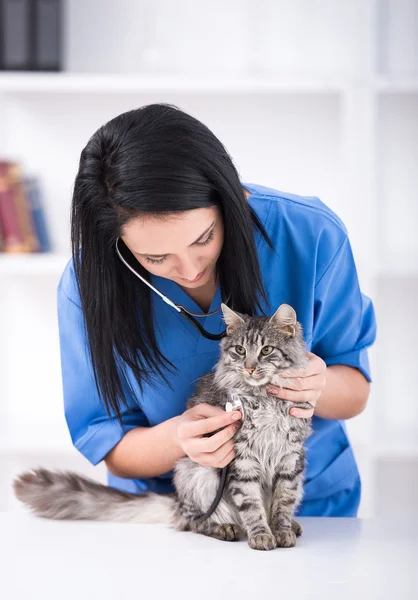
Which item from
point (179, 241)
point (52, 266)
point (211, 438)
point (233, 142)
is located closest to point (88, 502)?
point (211, 438)

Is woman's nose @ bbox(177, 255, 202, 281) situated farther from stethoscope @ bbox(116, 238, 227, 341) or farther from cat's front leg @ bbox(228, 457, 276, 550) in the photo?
cat's front leg @ bbox(228, 457, 276, 550)

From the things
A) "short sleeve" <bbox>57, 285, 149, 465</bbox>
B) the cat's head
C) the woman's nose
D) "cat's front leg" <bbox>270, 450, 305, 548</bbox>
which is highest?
the woman's nose

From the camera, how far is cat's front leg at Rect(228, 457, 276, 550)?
1.24m

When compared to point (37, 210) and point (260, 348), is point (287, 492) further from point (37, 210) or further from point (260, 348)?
point (37, 210)

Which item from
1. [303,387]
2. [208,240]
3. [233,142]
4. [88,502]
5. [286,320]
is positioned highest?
[233,142]

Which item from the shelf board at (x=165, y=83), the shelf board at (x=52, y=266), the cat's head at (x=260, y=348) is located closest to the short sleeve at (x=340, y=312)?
the cat's head at (x=260, y=348)

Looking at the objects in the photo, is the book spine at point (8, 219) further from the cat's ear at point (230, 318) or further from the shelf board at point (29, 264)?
the cat's ear at point (230, 318)

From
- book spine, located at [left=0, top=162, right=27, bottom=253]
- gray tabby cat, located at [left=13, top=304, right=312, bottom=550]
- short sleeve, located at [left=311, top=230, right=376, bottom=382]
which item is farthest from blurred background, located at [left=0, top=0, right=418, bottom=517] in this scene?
gray tabby cat, located at [left=13, top=304, right=312, bottom=550]

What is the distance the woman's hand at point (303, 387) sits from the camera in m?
1.27

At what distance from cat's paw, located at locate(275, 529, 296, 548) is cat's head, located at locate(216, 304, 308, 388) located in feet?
0.86

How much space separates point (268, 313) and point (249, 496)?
1.21 ft

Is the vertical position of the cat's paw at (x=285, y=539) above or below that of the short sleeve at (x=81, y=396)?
below

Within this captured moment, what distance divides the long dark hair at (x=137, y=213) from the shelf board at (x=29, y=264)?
50.2 inches

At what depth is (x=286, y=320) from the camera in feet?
4.35
